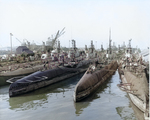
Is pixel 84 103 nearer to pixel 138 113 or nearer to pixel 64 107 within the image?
pixel 64 107

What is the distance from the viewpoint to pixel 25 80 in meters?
24.8

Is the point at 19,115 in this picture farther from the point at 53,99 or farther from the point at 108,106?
the point at 108,106

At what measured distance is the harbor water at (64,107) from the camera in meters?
16.1

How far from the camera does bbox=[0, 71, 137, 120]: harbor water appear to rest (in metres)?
16.1

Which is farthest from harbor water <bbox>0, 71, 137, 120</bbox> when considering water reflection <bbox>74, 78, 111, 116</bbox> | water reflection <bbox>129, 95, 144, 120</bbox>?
water reflection <bbox>129, 95, 144, 120</bbox>

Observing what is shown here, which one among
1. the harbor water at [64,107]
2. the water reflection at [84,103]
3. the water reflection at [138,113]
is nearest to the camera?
the water reflection at [138,113]

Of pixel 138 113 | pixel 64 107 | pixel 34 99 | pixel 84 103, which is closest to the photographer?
pixel 138 113

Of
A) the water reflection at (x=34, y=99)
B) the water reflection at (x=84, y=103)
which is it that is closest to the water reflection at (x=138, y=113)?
the water reflection at (x=84, y=103)

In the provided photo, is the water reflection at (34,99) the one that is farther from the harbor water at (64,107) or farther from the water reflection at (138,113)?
the water reflection at (138,113)

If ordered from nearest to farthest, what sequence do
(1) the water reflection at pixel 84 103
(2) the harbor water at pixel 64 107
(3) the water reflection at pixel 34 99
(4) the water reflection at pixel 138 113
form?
1. (4) the water reflection at pixel 138 113
2. (2) the harbor water at pixel 64 107
3. (1) the water reflection at pixel 84 103
4. (3) the water reflection at pixel 34 99

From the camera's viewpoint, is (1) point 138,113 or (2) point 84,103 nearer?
(1) point 138,113

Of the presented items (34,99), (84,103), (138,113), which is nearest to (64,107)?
(84,103)

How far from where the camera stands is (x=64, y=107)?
18.4m

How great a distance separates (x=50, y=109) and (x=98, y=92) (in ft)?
28.4
